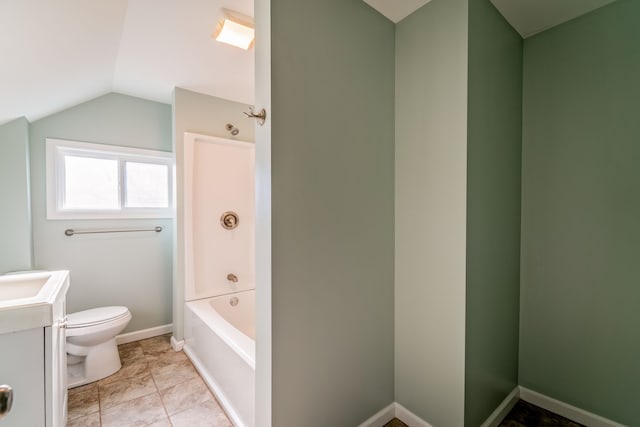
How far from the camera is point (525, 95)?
185 centimetres

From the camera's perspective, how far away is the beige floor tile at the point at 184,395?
1768mm

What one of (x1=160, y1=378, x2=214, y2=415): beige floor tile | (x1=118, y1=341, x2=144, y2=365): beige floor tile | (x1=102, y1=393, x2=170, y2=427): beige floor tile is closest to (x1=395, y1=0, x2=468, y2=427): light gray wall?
(x1=160, y1=378, x2=214, y2=415): beige floor tile

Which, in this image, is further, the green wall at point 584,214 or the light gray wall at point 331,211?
the green wall at point 584,214

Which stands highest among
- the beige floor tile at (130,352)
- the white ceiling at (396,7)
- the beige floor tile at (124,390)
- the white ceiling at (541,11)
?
the white ceiling at (541,11)

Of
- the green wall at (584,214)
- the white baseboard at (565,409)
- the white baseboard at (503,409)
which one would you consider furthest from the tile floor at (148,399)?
the green wall at (584,214)

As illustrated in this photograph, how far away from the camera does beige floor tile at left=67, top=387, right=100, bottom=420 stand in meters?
1.71

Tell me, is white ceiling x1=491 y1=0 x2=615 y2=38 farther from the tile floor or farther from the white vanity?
the tile floor

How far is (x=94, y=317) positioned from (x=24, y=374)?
3.94 ft

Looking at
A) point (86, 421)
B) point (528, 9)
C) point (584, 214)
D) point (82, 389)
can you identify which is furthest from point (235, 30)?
point (82, 389)

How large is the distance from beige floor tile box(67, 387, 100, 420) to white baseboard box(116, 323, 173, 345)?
2.32 feet

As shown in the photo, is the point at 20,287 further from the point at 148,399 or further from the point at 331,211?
the point at 331,211

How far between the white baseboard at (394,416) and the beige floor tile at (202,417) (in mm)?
834

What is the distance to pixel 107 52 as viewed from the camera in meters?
1.89

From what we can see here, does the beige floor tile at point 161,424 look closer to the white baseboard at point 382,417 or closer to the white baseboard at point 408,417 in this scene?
the white baseboard at point 382,417
